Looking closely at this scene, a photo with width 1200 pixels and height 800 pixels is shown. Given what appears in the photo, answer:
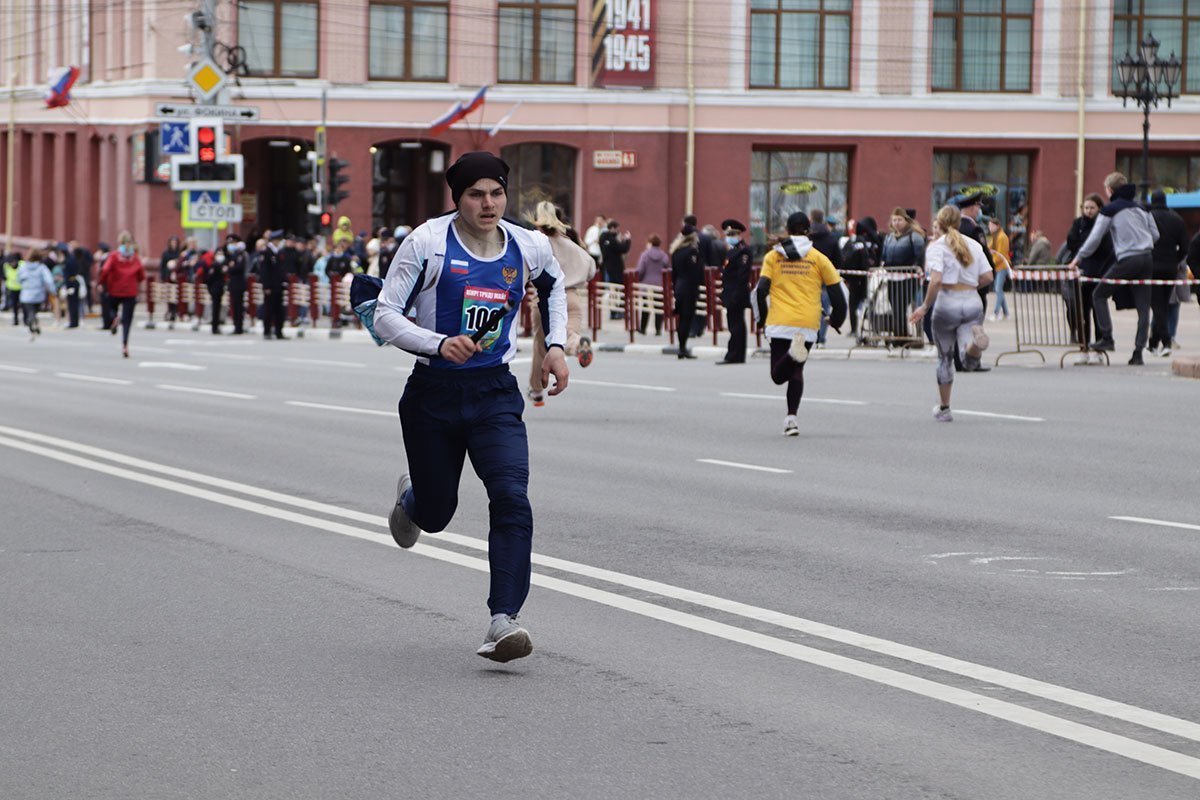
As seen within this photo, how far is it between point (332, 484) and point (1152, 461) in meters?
5.49

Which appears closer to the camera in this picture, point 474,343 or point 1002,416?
point 474,343

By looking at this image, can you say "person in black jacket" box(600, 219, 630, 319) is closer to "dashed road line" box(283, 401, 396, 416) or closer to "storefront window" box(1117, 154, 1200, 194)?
"dashed road line" box(283, 401, 396, 416)

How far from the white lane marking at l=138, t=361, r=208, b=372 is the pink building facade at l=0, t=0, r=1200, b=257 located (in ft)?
72.9

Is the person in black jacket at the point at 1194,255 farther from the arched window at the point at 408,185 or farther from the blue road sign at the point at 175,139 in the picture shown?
the arched window at the point at 408,185

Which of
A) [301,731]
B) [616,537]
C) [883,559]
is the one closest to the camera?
[301,731]

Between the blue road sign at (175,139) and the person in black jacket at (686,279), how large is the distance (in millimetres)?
11265

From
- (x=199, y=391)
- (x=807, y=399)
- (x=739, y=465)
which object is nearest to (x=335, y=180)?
(x=199, y=391)

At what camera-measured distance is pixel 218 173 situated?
3712 cm

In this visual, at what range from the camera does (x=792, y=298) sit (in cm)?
1647

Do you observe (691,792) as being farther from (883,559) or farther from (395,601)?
(883,559)

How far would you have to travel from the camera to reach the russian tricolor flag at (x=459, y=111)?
47750mm

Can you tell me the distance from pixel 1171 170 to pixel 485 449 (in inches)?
1849

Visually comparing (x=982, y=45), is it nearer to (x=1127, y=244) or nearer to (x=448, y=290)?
(x=1127, y=244)

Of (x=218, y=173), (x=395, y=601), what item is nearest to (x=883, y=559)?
(x=395, y=601)
